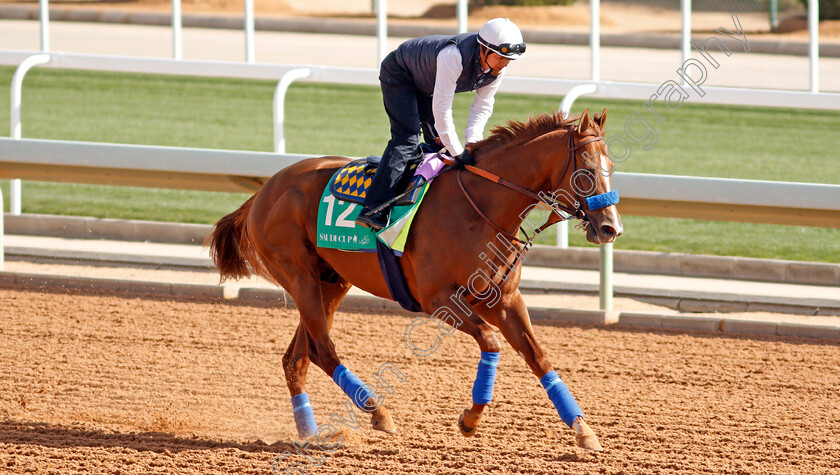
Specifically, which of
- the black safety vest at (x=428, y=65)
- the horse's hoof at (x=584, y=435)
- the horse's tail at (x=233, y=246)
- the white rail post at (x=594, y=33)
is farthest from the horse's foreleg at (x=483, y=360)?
the white rail post at (x=594, y=33)

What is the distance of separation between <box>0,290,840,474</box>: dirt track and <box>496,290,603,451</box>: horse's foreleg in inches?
4.8

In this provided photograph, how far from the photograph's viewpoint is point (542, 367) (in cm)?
455

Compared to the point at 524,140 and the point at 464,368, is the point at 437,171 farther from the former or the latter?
the point at 464,368

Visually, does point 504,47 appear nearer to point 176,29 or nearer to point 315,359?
point 315,359

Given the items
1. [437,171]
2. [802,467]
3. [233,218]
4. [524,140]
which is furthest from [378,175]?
[802,467]

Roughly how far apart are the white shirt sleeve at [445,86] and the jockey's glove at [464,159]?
11cm

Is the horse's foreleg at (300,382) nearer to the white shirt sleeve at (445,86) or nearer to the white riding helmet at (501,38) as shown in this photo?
the white shirt sleeve at (445,86)

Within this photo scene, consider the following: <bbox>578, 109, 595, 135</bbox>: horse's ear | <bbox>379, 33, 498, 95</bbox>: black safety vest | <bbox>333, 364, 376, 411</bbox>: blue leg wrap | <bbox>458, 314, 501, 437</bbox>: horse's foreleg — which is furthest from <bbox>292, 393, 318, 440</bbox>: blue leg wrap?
<bbox>578, 109, 595, 135</bbox>: horse's ear

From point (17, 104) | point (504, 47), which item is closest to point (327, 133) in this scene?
point (17, 104)

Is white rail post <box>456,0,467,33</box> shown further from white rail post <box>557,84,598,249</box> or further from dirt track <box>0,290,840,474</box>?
dirt track <box>0,290,840,474</box>

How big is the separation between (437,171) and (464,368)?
163 centimetres

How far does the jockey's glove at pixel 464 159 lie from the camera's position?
187 inches

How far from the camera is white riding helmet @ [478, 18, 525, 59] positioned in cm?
446

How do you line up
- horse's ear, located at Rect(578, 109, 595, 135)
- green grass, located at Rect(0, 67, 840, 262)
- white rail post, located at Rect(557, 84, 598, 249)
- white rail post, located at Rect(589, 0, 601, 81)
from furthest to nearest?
green grass, located at Rect(0, 67, 840, 262) < white rail post, located at Rect(589, 0, 601, 81) < white rail post, located at Rect(557, 84, 598, 249) < horse's ear, located at Rect(578, 109, 595, 135)
